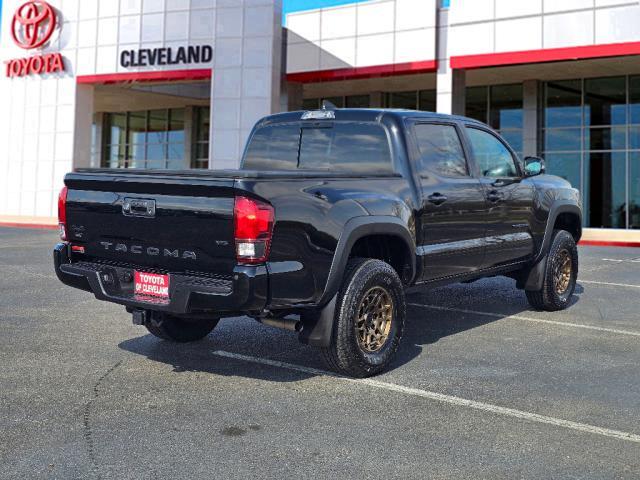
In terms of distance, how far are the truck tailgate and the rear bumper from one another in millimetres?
80

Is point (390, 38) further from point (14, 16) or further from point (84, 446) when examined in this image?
point (84, 446)

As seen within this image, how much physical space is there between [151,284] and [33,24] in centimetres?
2718

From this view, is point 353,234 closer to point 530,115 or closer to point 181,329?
point 181,329

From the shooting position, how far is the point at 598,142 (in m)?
24.1

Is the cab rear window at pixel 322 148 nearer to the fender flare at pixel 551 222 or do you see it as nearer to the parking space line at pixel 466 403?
the parking space line at pixel 466 403

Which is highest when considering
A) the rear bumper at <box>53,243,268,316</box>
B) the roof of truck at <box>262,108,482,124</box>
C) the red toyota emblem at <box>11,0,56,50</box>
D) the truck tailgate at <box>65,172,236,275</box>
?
the red toyota emblem at <box>11,0,56,50</box>

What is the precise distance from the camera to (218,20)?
84.0 feet

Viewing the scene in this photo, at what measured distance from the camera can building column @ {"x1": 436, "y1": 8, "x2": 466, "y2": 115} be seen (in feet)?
73.0

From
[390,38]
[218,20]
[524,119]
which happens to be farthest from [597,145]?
[218,20]

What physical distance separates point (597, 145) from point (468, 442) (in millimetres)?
22530

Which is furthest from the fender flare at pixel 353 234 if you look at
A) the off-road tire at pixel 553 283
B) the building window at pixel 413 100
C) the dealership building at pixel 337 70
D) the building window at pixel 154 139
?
the building window at pixel 154 139

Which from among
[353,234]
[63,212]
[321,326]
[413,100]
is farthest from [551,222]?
[413,100]

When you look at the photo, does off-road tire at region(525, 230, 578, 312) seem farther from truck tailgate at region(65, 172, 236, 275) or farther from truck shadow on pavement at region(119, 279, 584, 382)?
truck tailgate at region(65, 172, 236, 275)

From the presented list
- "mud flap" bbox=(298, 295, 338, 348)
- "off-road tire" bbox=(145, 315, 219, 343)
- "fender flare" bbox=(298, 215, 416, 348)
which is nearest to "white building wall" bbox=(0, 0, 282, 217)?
"off-road tire" bbox=(145, 315, 219, 343)
